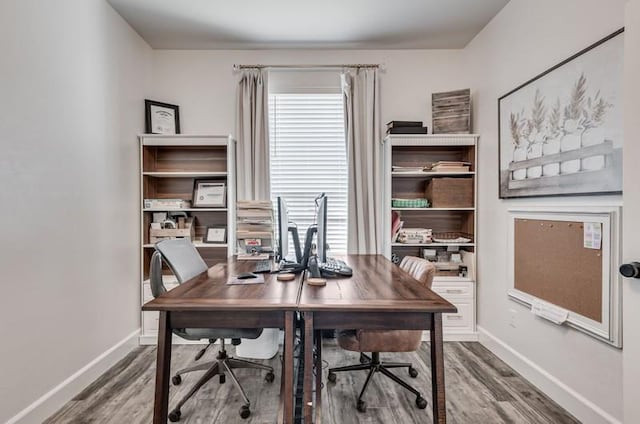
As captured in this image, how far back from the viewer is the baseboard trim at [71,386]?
1.92m

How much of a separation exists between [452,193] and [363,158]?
0.91 m

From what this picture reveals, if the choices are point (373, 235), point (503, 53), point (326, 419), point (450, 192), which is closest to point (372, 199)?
point (373, 235)

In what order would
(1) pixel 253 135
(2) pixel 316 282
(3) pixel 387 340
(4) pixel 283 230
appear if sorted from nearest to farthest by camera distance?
(2) pixel 316 282 < (3) pixel 387 340 < (4) pixel 283 230 < (1) pixel 253 135

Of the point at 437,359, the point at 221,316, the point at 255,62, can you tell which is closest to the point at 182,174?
the point at 255,62

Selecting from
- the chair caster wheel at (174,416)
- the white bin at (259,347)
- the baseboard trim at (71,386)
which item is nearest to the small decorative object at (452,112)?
the white bin at (259,347)

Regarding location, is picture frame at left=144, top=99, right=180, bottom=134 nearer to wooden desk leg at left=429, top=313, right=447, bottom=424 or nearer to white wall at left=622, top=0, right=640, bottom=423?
wooden desk leg at left=429, top=313, right=447, bottom=424

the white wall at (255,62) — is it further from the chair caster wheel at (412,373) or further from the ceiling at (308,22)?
the chair caster wheel at (412,373)

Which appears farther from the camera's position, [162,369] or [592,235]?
[592,235]

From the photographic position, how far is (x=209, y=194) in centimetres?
338

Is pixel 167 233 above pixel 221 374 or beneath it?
above

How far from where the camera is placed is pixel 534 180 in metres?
2.37

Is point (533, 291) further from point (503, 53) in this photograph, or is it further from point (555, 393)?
point (503, 53)

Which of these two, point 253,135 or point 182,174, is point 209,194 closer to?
point 182,174

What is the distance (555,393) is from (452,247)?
1.47 metres
